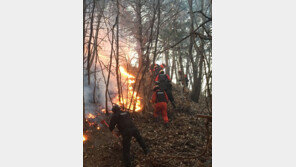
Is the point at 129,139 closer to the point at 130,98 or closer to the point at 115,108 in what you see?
the point at 115,108

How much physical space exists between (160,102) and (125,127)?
2.53 ft

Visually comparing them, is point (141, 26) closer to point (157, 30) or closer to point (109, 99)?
point (157, 30)

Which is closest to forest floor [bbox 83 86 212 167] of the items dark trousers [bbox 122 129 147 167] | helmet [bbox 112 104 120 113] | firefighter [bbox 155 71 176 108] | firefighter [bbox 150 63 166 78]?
dark trousers [bbox 122 129 147 167]

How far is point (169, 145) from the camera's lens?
9.46 feet

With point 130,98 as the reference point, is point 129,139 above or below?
below

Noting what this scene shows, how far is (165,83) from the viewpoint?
10.3ft

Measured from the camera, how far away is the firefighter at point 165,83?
316cm

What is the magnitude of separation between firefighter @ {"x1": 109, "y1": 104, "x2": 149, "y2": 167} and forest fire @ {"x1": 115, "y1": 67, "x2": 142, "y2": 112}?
165mm

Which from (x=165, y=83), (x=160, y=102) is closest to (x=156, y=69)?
(x=165, y=83)

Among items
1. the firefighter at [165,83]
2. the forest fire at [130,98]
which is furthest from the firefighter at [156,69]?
the forest fire at [130,98]

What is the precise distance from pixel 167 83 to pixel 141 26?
1.18 meters

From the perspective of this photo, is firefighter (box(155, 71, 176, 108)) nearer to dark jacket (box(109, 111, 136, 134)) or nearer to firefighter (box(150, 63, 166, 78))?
firefighter (box(150, 63, 166, 78))

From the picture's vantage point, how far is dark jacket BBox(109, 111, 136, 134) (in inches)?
113

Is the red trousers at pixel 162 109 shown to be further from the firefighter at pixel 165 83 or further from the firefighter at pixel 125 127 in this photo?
the firefighter at pixel 125 127
